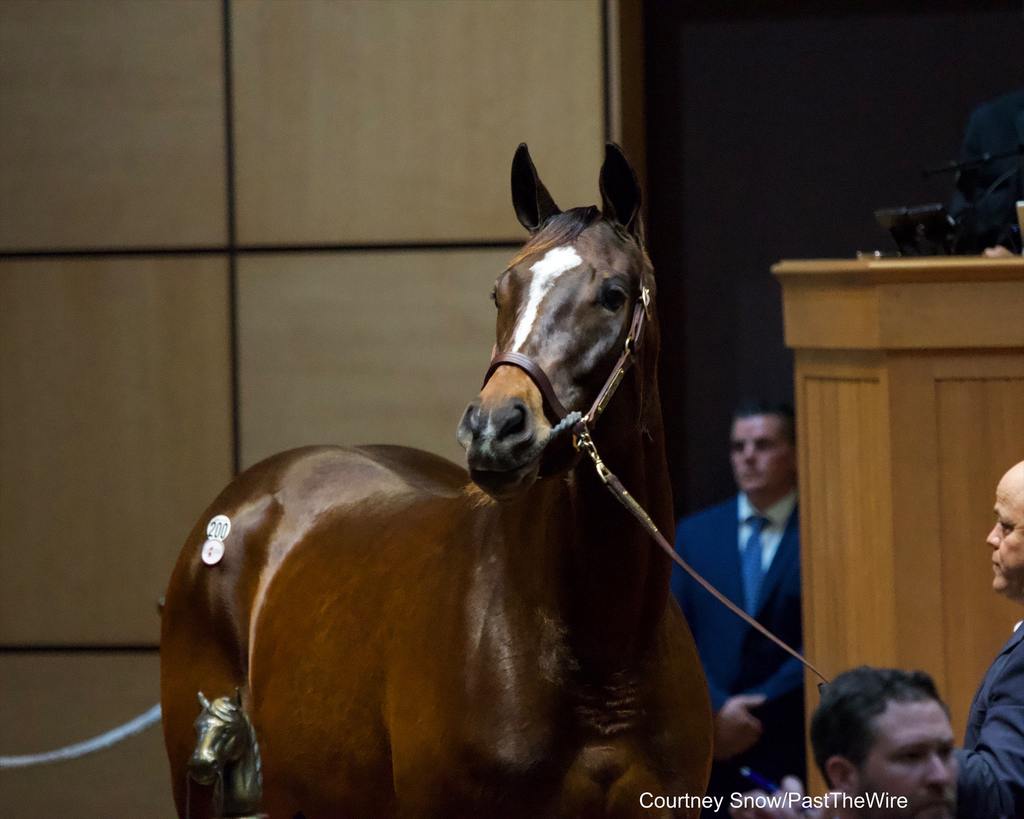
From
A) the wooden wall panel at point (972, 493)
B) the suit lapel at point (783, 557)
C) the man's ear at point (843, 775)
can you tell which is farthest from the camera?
the suit lapel at point (783, 557)

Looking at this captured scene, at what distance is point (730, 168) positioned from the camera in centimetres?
530

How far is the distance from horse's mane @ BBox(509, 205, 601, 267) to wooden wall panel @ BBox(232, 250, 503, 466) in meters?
2.26

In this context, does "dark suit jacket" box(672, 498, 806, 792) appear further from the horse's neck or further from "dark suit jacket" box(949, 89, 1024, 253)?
the horse's neck

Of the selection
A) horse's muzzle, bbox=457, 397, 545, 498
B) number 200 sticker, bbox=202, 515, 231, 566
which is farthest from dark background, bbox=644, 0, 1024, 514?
horse's muzzle, bbox=457, 397, 545, 498

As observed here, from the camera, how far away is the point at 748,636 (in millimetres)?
3992

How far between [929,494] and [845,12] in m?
2.50

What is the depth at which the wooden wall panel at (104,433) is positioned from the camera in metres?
4.94

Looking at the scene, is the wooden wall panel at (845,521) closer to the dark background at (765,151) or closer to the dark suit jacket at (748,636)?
the dark suit jacket at (748,636)

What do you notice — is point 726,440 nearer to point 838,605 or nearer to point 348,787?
point 838,605

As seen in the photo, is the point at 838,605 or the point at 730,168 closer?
the point at 838,605

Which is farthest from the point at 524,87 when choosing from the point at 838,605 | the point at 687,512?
the point at 838,605

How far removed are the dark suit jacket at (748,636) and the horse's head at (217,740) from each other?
2042 millimetres

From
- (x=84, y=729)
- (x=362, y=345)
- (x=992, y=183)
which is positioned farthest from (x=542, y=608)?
(x=84, y=729)

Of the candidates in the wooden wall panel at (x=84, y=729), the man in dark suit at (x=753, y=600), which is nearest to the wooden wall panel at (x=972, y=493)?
the man in dark suit at (x=753, y=600)
